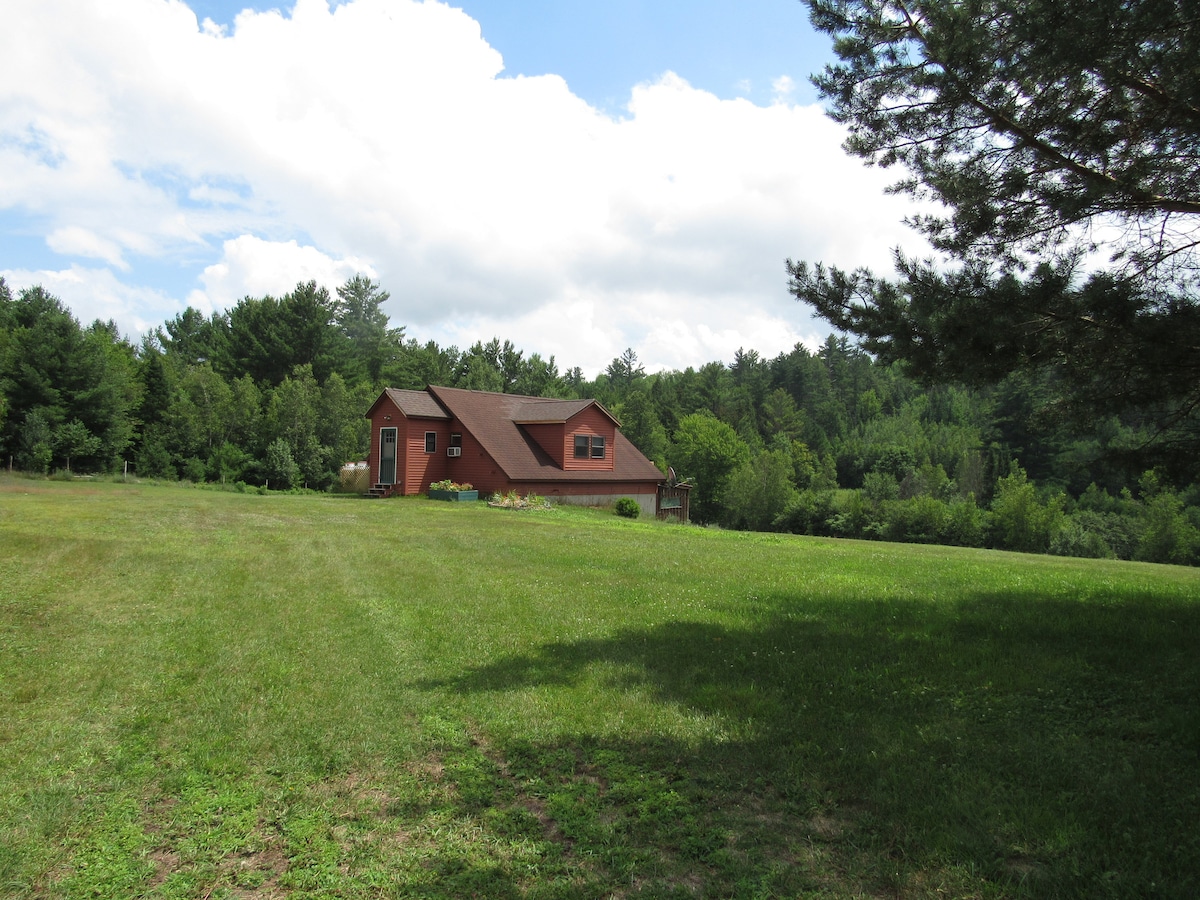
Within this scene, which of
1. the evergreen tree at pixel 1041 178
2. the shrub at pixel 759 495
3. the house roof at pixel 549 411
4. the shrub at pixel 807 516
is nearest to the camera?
the evergreen tree at pixel 1041 178

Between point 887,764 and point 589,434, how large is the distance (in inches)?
1059

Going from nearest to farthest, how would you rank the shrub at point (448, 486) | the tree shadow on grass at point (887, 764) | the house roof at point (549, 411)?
the tree shadow on grass at point (887, 764) → the shrub at point (448, 486) → the house roof at point (549, 411)

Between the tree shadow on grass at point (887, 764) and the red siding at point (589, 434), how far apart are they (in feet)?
75.1

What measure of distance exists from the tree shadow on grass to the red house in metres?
21.4

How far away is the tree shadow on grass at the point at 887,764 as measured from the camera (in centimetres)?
364

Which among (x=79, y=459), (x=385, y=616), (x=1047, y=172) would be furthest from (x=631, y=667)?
(x=79, y=459)

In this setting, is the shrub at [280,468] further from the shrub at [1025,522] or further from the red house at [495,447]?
the shrub at [1025,522]

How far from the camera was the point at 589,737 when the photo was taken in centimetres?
532

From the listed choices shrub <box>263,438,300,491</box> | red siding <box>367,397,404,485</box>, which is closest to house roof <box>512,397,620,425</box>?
red siding <box>367,397,404,485</box>

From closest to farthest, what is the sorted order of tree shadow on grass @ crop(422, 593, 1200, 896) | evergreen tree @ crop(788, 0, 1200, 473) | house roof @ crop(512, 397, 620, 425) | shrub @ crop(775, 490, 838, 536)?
tree shadow on grass @ crop(422, 593, 1200, 896), evergreen tree @ crop(788, 0, 1200, 473), house roof @ crop(512, 397, 620, 425), shrub @ crop(775, 490, 838, 536)

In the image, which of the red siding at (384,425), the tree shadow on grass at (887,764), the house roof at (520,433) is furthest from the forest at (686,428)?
the house roof at (520,433)

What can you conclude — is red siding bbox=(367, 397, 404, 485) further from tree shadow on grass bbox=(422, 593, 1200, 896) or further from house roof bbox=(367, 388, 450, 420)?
tree shadow on grass bbox=(422, 593, 1200, 896)

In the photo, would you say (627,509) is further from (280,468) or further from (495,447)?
(280,468)

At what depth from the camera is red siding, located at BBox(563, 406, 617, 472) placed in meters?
30.7
